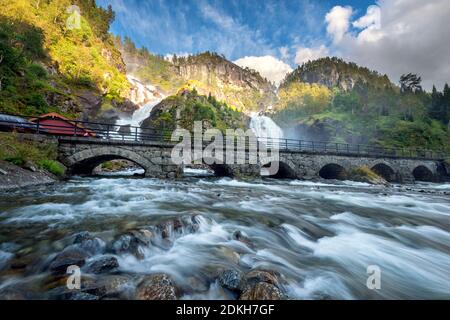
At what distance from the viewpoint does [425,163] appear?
100 feet

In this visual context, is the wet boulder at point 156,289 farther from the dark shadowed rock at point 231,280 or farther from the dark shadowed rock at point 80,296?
the dark shadowed rock at point 231,280

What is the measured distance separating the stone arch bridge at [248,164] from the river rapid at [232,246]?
7.72 m

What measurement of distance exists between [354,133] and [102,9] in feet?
277

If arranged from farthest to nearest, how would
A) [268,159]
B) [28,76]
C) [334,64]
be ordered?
[334,64]
[28,76]
[268,159]

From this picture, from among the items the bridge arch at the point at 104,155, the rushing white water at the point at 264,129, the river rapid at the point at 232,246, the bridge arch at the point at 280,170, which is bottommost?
the river rapid at the point at 232,246

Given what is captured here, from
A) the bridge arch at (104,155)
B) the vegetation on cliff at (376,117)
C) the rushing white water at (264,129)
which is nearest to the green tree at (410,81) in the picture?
the vegetation on cliff at (376,117)

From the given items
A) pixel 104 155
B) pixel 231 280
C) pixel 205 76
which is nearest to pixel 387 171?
pixel 104 155

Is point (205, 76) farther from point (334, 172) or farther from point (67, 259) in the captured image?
point (67, 259)

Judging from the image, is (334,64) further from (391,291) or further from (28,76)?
(391,291)

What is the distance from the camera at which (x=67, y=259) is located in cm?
365

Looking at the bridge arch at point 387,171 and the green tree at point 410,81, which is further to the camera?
the green tree at point 410,81

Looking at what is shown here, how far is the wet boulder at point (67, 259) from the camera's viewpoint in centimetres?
347

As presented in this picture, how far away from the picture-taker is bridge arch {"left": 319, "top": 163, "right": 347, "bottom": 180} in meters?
25.6

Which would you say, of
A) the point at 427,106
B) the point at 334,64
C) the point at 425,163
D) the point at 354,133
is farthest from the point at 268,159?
the point at 334,64
